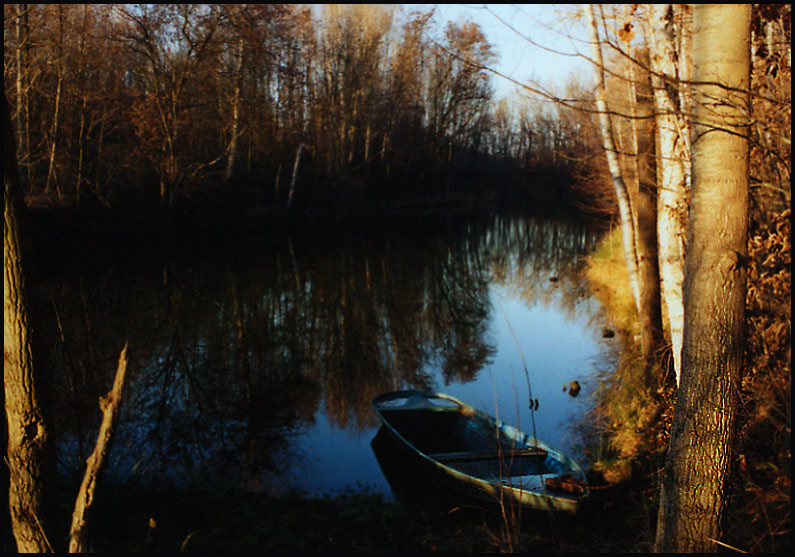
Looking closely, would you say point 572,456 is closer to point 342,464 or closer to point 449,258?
point 342,464

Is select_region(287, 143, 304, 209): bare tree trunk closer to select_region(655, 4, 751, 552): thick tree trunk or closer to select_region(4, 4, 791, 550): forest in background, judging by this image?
select_region(4, 4, 791, 550): forest in background

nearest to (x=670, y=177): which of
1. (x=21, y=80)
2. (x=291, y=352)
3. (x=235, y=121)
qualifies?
(x=291, y=352)

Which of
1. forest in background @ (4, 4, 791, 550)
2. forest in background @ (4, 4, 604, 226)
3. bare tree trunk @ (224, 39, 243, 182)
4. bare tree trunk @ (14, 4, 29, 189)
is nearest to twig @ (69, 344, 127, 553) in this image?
forest in background @ (4, 4, 791, 550)

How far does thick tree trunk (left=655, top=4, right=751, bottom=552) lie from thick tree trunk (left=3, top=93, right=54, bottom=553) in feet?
12.2

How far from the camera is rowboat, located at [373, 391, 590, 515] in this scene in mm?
5949

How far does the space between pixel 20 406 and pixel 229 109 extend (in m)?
23.1

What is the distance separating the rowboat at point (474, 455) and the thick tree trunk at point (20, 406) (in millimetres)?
3271

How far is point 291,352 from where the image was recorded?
11.9 metres

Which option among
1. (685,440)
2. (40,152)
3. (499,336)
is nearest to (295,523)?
(685,440)

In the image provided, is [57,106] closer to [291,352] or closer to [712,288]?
[291,352]

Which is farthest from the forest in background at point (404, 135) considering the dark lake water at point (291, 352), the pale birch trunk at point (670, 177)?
the dark lake water at point (291, 352)

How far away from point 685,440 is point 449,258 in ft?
66.6

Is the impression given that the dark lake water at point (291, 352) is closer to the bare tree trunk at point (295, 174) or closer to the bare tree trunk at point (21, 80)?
the bare tree trunk at point (21, 80)

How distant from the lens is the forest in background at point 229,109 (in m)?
18.5
